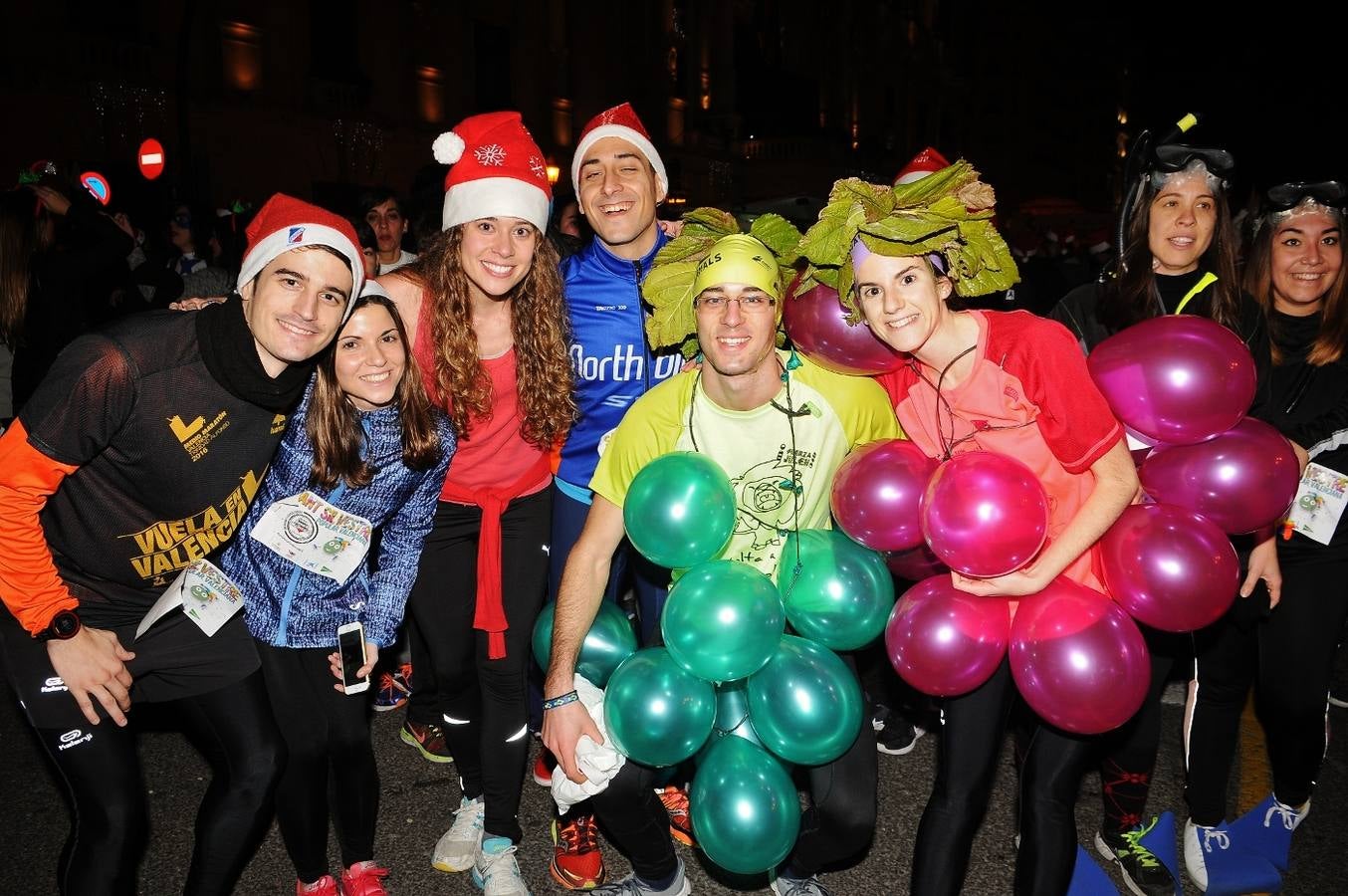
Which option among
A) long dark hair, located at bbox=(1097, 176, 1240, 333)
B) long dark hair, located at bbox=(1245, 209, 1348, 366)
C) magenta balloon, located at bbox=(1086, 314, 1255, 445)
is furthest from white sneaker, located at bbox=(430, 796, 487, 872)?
long dark hair, located at bbox=(1245, 209, 1348, 366)

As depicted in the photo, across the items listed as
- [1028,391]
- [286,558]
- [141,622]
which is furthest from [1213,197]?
[141,622]

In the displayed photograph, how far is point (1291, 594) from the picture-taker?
3.00 meters

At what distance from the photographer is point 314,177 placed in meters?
18.2

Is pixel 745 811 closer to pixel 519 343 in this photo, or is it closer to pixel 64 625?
pixel 519 343

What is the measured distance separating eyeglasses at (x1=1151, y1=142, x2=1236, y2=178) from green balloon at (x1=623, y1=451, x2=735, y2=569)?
6.08 feet

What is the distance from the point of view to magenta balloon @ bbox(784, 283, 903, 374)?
2.58 metres

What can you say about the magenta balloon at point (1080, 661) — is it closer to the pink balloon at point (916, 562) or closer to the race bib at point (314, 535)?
the pink balloon at point (916, 562)

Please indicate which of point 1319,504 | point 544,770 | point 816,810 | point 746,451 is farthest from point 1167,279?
point 544,770

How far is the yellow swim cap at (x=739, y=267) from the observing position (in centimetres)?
266

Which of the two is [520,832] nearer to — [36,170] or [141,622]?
[141,622]

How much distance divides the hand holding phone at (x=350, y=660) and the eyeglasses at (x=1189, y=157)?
3.08m

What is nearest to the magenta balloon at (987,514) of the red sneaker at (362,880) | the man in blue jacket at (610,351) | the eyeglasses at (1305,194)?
the man in blue jacket at (610,351)

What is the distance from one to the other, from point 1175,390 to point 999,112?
176ft

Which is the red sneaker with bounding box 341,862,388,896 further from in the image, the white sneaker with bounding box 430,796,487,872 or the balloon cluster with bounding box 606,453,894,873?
the balloon cluster with bounding box 606,453,894,873
